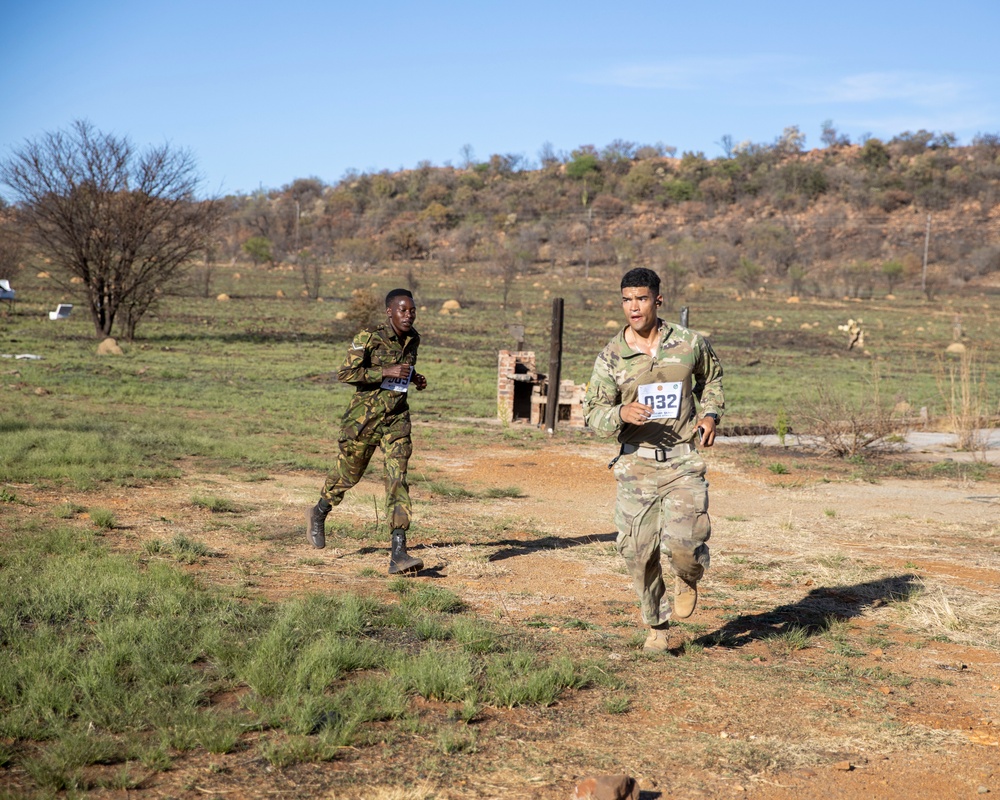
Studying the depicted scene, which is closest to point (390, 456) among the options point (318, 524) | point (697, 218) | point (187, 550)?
point (318, 524)

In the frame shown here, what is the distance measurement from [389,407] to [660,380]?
2522 millimetres

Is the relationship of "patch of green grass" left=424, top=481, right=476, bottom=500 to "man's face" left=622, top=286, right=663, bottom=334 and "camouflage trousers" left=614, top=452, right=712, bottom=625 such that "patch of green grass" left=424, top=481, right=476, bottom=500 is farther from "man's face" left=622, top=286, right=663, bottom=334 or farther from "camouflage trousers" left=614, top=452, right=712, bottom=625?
"man's face" left=622, top=286, right=663, bottom=334

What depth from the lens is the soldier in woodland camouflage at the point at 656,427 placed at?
5.16 meters

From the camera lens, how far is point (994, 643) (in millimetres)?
6016

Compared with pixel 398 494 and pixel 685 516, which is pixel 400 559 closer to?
pixel 398 494

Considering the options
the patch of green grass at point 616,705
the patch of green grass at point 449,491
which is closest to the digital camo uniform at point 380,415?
the patch of green grass at point 616,705

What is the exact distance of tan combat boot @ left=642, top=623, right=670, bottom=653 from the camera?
18.1ft

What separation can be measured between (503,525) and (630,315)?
438 cm

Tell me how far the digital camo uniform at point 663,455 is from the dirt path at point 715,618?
0.60 meters

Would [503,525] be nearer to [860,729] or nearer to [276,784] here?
[860,729]

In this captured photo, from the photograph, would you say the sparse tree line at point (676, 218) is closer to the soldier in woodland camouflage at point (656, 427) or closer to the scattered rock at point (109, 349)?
the scattered rock at point (109, 349)

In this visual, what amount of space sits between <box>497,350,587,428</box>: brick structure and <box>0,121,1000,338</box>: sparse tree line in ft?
78.6

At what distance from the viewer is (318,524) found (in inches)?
304

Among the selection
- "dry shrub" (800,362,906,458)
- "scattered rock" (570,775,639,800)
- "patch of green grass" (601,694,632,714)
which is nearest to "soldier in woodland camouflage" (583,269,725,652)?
"patch of green grass" (601,694,632,714)
